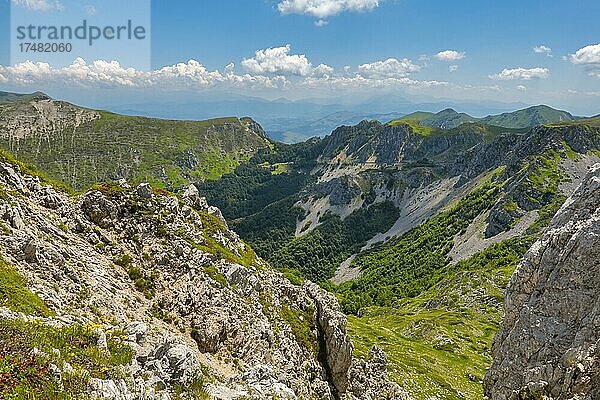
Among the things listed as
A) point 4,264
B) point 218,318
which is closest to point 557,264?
point 218,318

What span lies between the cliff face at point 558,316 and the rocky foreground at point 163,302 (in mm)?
17344

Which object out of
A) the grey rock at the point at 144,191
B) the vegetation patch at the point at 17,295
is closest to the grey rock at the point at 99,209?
the grey rock at the point at 144,191

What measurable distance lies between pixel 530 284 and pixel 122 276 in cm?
4151

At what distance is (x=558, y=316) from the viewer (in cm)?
3631

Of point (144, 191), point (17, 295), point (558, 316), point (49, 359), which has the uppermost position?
point (144, 191)

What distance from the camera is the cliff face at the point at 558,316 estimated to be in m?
31.8

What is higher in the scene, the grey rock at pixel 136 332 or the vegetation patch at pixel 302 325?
the grey rock at pixel 136 332

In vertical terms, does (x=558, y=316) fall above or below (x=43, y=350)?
below

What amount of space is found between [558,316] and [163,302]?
120 ft

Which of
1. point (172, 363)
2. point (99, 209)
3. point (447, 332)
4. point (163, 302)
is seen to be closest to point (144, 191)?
point (99, 209)

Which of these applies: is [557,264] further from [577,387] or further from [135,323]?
[135,323]

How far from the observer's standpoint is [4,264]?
22.5 metres

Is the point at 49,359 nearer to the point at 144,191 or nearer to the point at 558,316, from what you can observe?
the point at 144,191

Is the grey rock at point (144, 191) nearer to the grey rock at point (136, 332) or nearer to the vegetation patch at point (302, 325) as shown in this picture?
the grey rock at point (136, 332)
